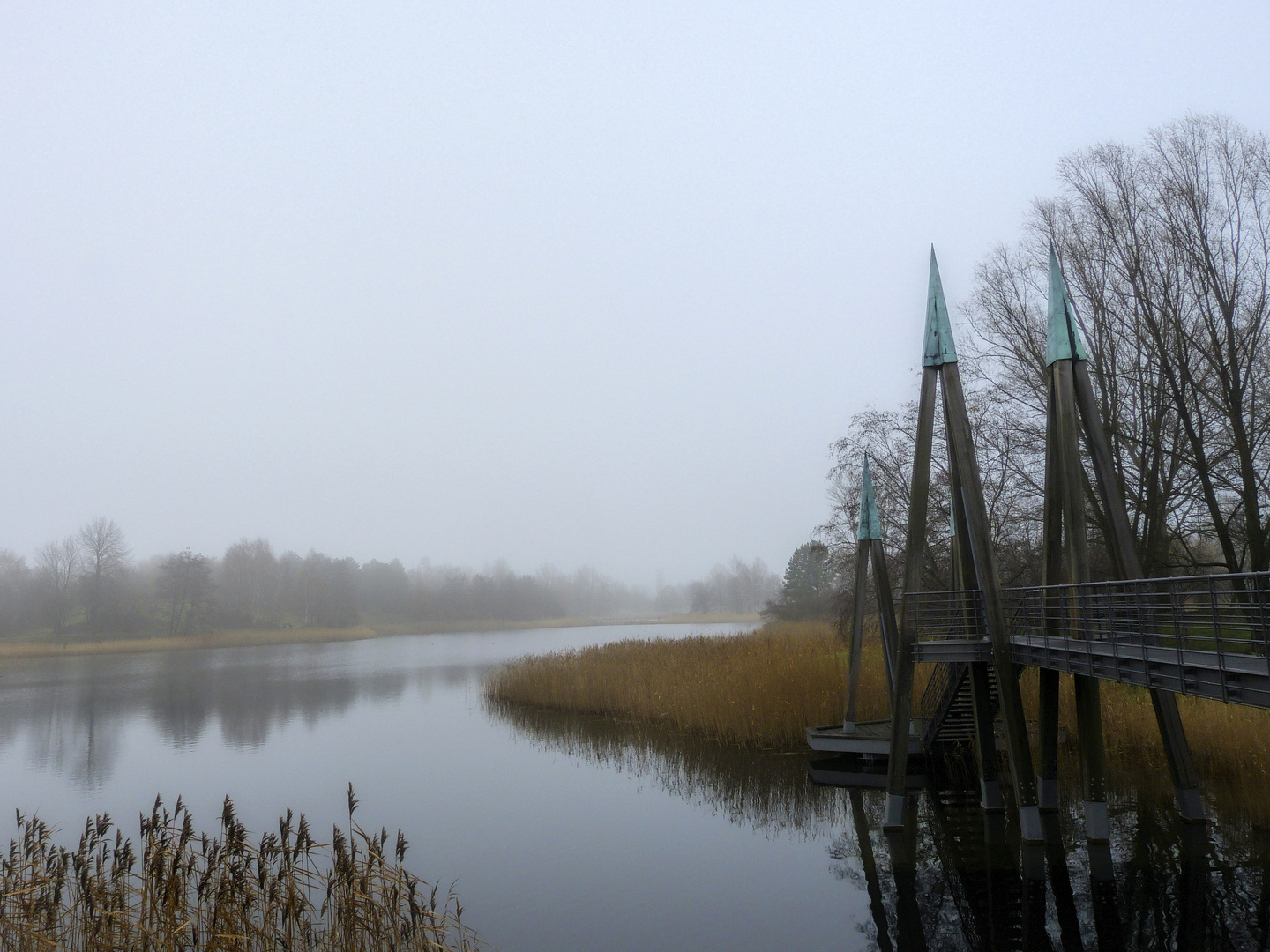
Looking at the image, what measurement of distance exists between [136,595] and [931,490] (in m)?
60.3

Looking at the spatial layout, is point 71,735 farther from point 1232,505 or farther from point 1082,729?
point 1232,505

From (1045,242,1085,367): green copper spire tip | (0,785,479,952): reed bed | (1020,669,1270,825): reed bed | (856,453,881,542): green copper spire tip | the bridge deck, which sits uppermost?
(1045,242,1085,367): green copper spire tip

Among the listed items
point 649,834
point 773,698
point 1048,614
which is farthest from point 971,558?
point 773,698

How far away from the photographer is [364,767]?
15.0 meters

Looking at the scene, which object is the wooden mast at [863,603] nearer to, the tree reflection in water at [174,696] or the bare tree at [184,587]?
the tree reflection in water at [174,696]

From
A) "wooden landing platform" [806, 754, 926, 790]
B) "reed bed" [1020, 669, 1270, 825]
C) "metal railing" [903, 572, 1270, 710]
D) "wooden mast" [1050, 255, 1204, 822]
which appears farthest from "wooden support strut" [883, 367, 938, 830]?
"reed bed" [1020, 669, 1270, 825]

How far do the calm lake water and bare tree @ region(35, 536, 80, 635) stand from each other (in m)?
38.3

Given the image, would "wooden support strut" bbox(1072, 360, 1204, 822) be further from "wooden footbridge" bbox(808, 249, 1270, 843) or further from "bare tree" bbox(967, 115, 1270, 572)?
"bare tree" bbox(967, 115, 1270, 572)

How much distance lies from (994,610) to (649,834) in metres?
5.07

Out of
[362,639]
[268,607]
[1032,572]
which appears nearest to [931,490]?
[1032,572]

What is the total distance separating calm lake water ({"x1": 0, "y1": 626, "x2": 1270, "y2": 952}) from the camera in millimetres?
7125

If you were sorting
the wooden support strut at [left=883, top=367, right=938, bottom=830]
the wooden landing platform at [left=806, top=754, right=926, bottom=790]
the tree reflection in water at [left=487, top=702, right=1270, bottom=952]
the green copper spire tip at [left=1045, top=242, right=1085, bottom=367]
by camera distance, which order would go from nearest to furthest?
the tree reflection in water at [left=487, top=702, right=1270, bottom=952] → the green copper spire tip at [left=1045, top=242, right=1085, bottom=367] → the wooden support strut at [left=883, top=367, right=938, bottom=830] → the wooden landing platform at [left=806, top=754, right=926, bottom=790]

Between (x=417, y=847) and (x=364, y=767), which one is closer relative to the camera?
(x=417, y=847)

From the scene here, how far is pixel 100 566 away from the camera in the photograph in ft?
176
